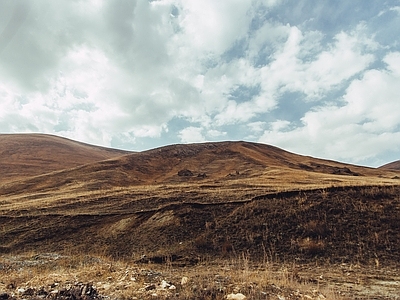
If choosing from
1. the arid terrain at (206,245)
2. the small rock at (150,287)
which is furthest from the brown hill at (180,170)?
the small rock at (150,287)

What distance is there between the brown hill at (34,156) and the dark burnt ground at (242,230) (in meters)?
40.9

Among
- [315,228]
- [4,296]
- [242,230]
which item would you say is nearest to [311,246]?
[315,228]

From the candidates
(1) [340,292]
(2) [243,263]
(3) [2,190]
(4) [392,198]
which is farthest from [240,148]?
(1) [340,292]

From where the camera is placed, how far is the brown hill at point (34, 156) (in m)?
Result: 61.3

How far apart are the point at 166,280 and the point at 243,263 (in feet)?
16.5

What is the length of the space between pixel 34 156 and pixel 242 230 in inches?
2703

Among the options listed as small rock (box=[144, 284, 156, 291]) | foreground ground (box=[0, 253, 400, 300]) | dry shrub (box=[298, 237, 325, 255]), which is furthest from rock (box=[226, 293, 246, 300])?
dry shrub (box=[298, 237, 325, 255])

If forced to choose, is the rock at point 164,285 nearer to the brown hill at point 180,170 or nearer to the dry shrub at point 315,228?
the dry shrub at point 315,228

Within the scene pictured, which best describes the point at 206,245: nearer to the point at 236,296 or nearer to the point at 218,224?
the point at 218,224

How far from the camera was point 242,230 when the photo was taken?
1619 centimetres

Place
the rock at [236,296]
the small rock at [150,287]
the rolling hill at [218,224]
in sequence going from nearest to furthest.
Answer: the rock at [236,296]
the small rock at [150,287]
the rolling hill at [218,224]

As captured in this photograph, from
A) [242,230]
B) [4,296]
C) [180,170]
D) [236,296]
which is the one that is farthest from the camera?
[180,170]

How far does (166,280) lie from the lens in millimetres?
8945

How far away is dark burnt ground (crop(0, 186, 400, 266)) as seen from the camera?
13992 millimetres
